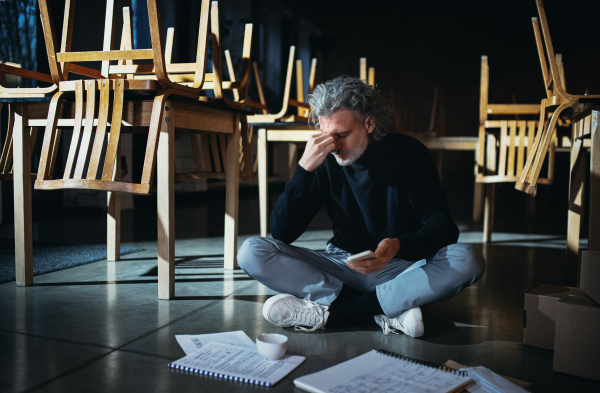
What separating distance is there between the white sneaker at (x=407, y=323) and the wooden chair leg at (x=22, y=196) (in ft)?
4.54

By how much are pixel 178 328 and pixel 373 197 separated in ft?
2.39

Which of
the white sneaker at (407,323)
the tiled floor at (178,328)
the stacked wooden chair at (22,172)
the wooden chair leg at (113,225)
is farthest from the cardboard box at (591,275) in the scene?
the wooden chair leg at (113,225)

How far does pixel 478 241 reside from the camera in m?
3.31

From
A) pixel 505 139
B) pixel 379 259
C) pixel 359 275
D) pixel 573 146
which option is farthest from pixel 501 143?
pixel 379 259

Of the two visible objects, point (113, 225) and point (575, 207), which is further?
point (113, 225)

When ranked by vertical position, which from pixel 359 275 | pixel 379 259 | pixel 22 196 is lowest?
pixel 359 275

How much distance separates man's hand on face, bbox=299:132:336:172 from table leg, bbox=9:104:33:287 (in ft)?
3.69

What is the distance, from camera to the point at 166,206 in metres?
1.84

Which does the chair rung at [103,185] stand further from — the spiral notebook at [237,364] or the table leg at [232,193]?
the table leg at [232,193]

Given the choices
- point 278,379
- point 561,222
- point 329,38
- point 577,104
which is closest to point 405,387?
point 278,379

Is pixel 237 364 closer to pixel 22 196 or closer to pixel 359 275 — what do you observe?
pixel 359 275

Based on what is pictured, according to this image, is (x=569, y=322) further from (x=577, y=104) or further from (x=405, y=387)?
(x=577, y=104)

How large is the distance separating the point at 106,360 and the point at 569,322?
3.72 feet

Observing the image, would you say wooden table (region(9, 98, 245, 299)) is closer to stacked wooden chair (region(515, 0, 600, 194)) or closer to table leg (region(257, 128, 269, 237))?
table leg (region(257, 128, 269, 237))
